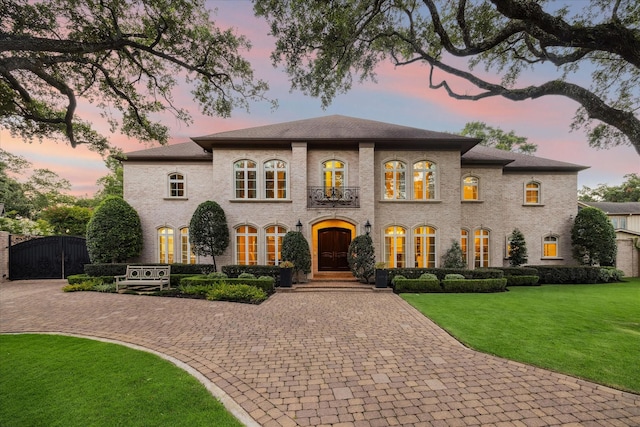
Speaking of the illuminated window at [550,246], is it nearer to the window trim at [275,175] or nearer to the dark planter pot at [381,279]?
the dark planter pot at [381,279]

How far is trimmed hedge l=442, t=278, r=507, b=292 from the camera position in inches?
420

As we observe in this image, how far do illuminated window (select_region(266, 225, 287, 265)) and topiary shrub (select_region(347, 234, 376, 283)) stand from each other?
12.5ft

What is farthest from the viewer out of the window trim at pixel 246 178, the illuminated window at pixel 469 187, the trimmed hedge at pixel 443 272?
the illuminated window at pixel 469 187

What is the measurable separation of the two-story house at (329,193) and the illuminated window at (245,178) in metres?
0.05

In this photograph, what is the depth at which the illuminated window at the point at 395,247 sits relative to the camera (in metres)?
13.4

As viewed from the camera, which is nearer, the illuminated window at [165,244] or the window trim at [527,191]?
the illuminated window at [165,244]

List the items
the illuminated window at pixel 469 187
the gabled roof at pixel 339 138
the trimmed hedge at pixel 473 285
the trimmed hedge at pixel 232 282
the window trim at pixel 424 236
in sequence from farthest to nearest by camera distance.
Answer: the illuminated window at pixel 469 187
the window trim at pixel 424 236
the gabled roof at pixel 339 138
the trimmed hedge at pixel 473 285
the trimmed hedge at pixel 232 282

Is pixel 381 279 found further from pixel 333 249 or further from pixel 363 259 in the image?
pixel 333 249

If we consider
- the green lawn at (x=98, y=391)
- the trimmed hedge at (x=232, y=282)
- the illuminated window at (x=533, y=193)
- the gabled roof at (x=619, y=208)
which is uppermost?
Result: the illuminated window at (x=533, y=193)

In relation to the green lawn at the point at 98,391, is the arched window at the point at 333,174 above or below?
above

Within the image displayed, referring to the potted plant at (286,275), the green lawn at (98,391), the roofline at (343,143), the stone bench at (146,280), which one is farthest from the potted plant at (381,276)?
the stone bench at (146,280)

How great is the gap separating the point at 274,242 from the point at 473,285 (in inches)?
367

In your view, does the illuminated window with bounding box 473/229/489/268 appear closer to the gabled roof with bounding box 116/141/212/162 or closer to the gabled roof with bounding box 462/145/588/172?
the gabled roof with bounding box 462/145/588/172

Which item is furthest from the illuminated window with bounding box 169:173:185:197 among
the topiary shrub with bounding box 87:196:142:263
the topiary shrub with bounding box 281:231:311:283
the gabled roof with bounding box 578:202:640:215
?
the gabled roof with bounding box 578:202:640:215
